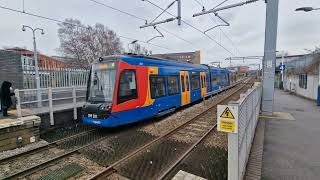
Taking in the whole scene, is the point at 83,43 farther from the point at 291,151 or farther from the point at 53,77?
the point at 291,151

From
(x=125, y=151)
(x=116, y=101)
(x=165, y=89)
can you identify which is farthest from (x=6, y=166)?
(x=165, y=89)

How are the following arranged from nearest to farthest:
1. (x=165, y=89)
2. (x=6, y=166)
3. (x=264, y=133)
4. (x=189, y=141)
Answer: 1. (x=6, y=166)
2. (x=189, y=141)
3. (x=264, y=133)
4. (x=165, y=89)

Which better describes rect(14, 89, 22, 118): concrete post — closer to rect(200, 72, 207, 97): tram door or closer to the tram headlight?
the tram headlight

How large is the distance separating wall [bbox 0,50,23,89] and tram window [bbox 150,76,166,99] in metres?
6.82

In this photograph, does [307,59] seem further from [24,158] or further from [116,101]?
[24,158]

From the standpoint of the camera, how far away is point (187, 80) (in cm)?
1245

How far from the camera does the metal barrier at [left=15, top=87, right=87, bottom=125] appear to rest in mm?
7633

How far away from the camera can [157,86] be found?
9.18 metres

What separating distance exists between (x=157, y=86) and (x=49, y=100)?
15.1ft

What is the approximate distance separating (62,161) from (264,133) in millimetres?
6693

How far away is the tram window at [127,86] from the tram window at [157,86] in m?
1.23

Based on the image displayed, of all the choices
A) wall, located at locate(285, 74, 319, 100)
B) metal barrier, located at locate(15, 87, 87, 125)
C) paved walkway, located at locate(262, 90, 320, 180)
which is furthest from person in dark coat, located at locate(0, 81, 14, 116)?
wall, located at locate(285, 74, 319, 100)

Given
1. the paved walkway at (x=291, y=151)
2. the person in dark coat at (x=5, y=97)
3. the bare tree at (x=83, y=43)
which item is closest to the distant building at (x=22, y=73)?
the person in dark coat at (x=5, y=97)

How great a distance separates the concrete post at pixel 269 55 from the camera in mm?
9938
